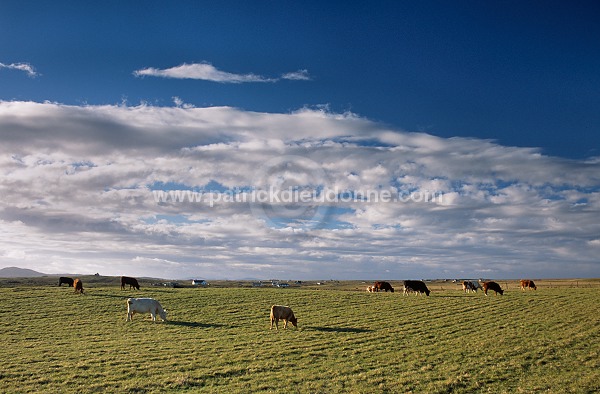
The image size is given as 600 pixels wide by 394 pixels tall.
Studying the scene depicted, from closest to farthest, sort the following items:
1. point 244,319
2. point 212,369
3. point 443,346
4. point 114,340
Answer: point 212,369, point 443,346, point 114,340, point 244,319

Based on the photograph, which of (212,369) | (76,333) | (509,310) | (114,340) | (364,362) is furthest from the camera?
(509,310)

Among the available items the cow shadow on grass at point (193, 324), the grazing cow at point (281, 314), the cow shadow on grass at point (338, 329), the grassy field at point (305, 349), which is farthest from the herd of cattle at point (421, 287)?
the cow shadow on grass at point (193, 324)

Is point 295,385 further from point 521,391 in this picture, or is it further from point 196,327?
point 196,327

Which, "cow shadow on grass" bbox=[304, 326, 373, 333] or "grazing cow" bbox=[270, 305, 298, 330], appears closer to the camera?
"cow shadow on grass" bbox=[304, 326, 373, 333]

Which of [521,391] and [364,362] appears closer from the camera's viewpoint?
[521,391]

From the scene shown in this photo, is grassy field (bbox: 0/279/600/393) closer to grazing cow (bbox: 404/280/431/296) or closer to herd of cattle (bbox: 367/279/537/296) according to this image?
herd of cattle (bbox: 367/279/537/296)

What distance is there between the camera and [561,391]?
16.3 metres

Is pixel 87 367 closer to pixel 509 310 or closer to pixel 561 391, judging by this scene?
pixel 561 391

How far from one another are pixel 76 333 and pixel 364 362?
1975 centimetres

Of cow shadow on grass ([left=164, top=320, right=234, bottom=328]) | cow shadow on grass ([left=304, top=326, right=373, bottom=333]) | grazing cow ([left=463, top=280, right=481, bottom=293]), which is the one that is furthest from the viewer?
grazing cow ([left=463, top=280, right=481, bottom=293])

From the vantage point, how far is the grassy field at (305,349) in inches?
682

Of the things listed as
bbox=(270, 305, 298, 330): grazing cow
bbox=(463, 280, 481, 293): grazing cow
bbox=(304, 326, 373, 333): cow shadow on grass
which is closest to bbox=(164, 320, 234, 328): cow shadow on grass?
bbox=(270, 305, 298, 330): grazing cow

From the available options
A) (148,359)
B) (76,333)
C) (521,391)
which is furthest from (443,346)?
(76,333)

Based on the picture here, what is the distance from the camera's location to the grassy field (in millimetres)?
17312
